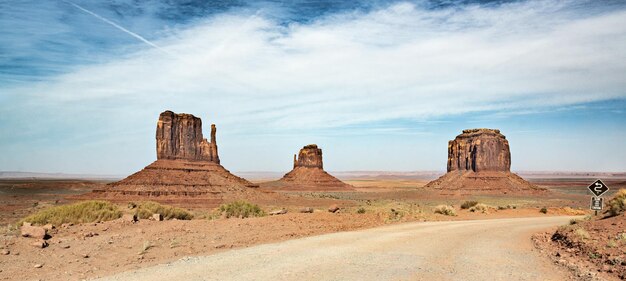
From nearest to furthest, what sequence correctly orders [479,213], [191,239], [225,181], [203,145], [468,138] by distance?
1. [191,239]
2. [479,213]
3. [225,181]
4. [203,145]
5. [468,138]

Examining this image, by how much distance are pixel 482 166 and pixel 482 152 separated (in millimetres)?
3533

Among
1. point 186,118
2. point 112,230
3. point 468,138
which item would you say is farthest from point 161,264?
point 468,138

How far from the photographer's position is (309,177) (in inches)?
5443

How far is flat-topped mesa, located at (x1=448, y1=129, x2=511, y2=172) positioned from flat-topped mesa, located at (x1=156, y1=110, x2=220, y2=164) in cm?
6346

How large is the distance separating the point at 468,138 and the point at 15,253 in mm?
115624

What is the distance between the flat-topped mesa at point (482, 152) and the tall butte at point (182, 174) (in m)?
58.9

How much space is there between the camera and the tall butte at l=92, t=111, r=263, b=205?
221 feet

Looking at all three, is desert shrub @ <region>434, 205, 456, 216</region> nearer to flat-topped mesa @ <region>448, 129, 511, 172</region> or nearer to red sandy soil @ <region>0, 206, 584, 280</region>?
red sandy soil @ <region>0, 206, 584, 280</region>

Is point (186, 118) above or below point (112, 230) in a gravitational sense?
above

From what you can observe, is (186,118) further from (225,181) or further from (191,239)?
(191,239)

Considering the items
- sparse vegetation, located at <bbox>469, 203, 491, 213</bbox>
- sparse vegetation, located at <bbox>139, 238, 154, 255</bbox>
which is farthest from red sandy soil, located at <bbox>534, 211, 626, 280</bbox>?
sparse vegetation, located at <bbox>469, 203, 491, 213</bbox>

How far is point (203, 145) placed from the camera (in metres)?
86.4

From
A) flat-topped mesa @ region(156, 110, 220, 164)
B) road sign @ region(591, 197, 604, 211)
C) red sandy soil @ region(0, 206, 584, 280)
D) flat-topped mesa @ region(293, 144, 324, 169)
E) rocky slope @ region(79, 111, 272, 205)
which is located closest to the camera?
red sandy soil @ region(0, 206, 584, 280)

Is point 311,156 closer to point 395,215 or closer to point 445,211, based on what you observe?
point 445,211
